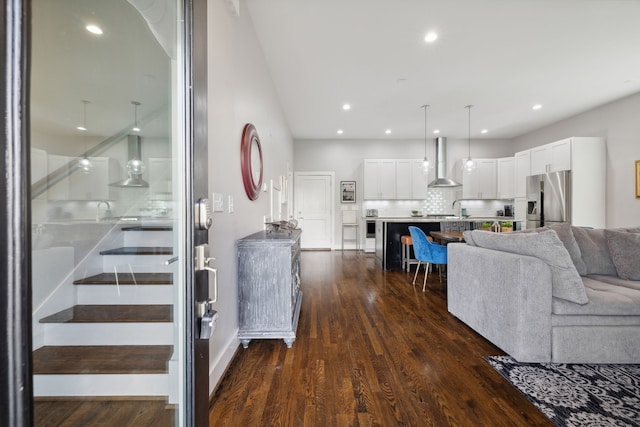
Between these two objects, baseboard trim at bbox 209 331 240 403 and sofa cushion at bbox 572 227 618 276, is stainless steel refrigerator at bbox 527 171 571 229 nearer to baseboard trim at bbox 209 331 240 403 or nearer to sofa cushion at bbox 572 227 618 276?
sofa cushion at bbox 572 227 618 276

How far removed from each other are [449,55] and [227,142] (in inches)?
123

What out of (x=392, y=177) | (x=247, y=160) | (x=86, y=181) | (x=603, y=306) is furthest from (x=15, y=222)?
(x=392, y=177)

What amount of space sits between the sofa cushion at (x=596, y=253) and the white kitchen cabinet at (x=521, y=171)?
3955 mm

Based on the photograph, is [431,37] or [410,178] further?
[410,178]

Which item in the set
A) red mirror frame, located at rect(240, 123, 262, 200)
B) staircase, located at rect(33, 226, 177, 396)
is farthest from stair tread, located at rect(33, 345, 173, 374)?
red mirror frame, located at rect(240, 123, 262, 200)

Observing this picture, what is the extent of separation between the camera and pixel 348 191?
7504 millimetres

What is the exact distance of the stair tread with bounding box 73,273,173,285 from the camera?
108 cm

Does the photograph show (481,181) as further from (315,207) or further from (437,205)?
(315,207)

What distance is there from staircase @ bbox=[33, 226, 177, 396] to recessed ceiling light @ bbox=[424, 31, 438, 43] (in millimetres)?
3381

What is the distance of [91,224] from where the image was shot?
1.04 m

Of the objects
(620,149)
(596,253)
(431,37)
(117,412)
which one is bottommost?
(117,412)

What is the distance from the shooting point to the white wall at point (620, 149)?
460 cm

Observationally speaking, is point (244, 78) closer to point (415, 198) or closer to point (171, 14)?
point (171, 14)

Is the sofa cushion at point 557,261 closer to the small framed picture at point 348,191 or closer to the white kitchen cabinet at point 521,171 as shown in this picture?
the white kitchen cabinet at point 521,171
